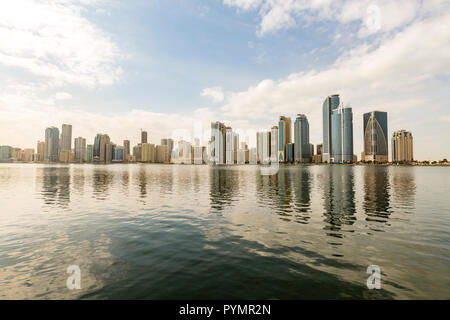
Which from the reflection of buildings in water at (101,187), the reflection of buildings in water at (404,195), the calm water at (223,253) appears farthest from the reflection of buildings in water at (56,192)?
the reflection of buildings in water at (404,195)

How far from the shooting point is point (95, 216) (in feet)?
98.5

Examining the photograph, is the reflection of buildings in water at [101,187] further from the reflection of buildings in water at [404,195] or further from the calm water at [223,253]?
the reflection of buildings in water at [404,195]

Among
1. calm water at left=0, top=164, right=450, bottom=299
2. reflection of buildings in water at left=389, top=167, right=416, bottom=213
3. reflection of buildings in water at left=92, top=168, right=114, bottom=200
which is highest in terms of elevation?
reflection of buildings in water at left=92, top=168, right=114, bottom=200

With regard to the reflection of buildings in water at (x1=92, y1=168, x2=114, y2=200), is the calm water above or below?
below

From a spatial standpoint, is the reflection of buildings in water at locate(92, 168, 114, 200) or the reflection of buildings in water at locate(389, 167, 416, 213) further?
Result: the reflection of buildings in water at locate(92, 168, 114, 200)

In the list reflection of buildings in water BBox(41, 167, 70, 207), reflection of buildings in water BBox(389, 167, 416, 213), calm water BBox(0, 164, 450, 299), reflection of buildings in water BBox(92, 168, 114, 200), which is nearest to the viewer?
calm water BBox(0, 164, 450, 299)

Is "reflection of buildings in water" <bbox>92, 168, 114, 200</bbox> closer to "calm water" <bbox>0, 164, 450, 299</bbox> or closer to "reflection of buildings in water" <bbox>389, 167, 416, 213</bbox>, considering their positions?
"calm water" <bbox>0, 164, 450, 299</bbox>

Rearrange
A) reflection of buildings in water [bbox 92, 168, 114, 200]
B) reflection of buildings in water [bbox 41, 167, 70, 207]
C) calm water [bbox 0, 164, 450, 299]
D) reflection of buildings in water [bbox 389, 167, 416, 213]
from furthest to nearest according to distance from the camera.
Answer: reflection of buildings in water [bbox 92, 168, 114, 200]
reflection of buildings in water [bbox 41, 167, 70, 207]
reflection of buildings in water [bbox 389, 167, 416, 213]
calm water [bbox 0, 164, 450, 299]

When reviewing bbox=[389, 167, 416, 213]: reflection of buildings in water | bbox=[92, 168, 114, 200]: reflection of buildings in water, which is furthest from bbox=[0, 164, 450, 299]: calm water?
bbox=[92, 168, 114, 200]: reflection of buildings in water

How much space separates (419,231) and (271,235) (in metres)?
16.8

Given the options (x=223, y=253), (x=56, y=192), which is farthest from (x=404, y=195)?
(x=56, y=192)

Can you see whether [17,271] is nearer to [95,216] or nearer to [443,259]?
[95,216]
